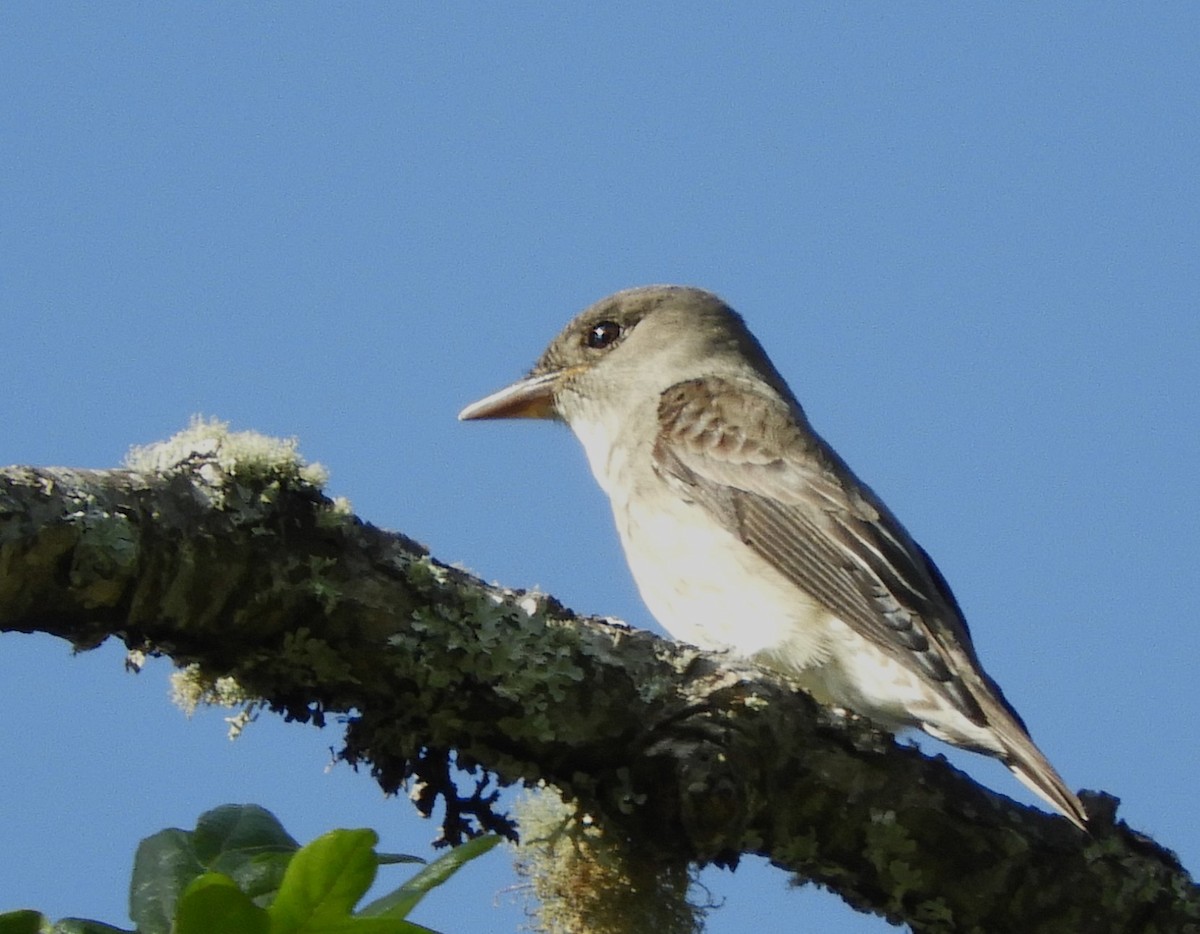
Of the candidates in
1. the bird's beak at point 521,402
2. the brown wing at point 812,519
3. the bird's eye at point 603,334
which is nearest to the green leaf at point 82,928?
the brown wing at point 812,519

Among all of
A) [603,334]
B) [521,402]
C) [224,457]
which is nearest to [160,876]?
[224,457]

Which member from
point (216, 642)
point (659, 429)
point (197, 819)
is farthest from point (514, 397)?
point (197, 819)

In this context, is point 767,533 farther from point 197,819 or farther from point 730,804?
point 197,819

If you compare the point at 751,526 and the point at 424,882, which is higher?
the point at 751,526

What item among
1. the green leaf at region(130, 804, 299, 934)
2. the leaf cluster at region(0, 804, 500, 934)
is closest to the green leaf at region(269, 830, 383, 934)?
the leaf cluster at region(0, 804, 500, 934)

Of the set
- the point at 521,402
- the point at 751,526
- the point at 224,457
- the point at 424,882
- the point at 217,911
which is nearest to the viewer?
the point at 217,911

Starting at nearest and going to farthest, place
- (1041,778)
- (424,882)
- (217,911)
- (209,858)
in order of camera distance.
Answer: (217,911) < (424,882) < (209,858) < (1041,778)

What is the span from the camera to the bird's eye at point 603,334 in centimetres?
812

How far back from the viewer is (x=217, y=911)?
201 cm

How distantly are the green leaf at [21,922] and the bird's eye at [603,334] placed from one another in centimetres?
617

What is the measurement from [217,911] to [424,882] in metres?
0.32

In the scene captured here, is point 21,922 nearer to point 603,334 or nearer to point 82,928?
point 82,928

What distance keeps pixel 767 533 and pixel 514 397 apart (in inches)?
74.4

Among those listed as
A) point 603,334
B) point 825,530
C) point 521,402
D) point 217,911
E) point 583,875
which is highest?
point 603,334
